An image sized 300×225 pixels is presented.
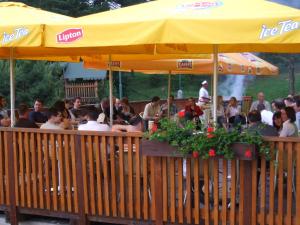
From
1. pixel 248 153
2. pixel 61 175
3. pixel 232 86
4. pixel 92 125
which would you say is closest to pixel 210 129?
pixel 248 153

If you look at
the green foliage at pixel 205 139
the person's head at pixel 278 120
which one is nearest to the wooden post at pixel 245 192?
the green foliage at pixel 205 139

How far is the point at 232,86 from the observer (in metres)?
48.3

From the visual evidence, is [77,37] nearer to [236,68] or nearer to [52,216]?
[52,216]

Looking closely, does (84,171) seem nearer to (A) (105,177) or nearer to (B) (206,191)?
(A) (105,177)

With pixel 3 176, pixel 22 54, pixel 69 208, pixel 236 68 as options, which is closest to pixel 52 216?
pixel 69 208

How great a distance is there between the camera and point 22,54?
10180 mm

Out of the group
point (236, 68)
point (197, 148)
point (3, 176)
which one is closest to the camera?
point (197, 148)

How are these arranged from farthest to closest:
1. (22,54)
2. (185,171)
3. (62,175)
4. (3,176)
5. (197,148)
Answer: (22,54), (3,176), (62,175), (185,171), (197,148)

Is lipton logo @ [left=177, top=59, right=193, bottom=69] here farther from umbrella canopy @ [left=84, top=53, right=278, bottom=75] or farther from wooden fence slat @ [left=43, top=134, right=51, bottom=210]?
wooden fence slat @ [left=43, top=134, right=51, bottom=210]

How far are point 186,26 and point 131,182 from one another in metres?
1.88

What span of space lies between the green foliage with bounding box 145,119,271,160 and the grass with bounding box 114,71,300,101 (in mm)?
31997

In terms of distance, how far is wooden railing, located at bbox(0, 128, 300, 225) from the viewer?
5.46 m

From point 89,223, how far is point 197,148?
188 cm

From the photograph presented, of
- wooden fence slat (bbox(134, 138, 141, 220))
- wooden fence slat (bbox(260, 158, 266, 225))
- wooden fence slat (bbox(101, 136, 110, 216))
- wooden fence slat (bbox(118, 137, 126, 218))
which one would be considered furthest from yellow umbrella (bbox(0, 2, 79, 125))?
wooden fence slat (bbox(260, 158, 266, 225))
